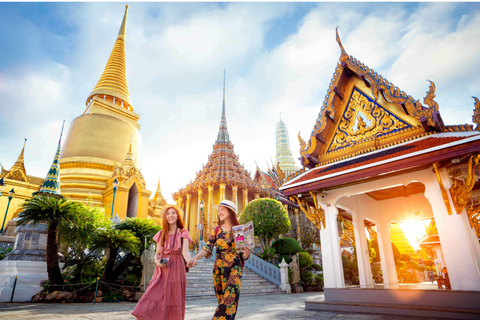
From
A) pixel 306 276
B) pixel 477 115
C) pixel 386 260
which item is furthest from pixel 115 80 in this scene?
pixel 477 115

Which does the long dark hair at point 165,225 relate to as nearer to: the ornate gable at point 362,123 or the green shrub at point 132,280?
the ornate gable at point 362,123

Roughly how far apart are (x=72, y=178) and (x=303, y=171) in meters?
18.4

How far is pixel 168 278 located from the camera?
10.8 ft

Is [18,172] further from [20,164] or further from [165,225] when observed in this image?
[165,225]

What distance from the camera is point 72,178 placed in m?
20.2

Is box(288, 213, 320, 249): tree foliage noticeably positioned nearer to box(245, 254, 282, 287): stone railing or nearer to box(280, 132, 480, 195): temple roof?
box(245, 254, 282, 287): stone railing

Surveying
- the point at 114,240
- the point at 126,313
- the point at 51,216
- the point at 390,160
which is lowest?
the point at 126,313

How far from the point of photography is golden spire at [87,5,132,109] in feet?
87.7

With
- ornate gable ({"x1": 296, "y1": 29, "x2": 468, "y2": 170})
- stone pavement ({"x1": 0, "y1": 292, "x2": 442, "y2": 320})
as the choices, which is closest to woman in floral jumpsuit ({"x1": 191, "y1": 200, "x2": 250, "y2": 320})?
stone pavement ({"x1": 0, "y1": 292, "x2": 442, "y2": 320})

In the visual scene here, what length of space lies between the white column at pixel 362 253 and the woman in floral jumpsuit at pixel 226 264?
17.5 ft

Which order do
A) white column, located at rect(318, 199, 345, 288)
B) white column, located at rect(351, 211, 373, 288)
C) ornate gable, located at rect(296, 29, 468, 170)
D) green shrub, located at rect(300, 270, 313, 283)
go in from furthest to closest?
green shrub, located at rect(300, 270, 313, 283), white column, located at rect(351, 211, 373, 288), white column, located at rect(318, 199, 345, 288), ornate gable, located at rect(296, 29, 468, 170)

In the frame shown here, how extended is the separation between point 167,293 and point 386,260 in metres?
7.16

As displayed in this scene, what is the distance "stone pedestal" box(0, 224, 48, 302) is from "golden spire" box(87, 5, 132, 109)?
20346 mm

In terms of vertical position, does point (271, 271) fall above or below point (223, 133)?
below
